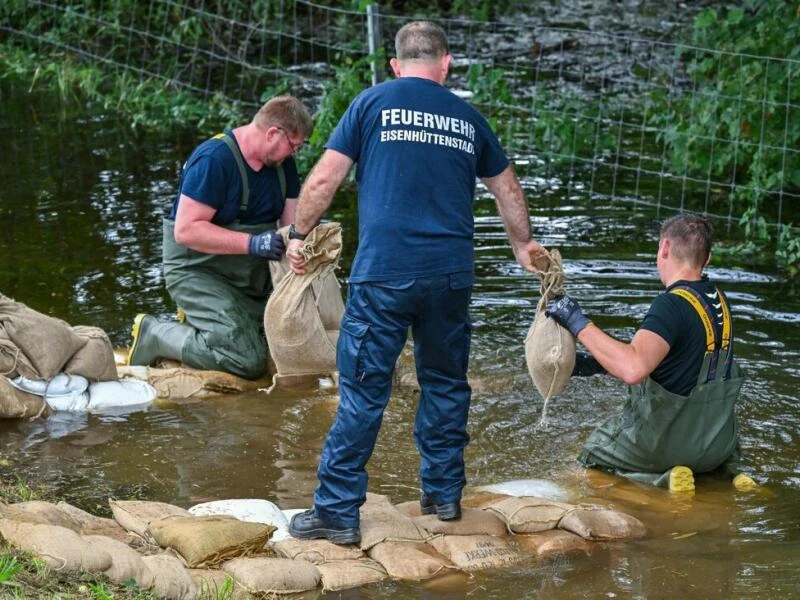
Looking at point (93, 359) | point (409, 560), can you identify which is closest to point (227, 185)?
point (93, 359)

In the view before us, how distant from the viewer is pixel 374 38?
1053 centimetres

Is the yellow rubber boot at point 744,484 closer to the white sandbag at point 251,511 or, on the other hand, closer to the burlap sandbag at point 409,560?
the burlap sandbag at point 409,560

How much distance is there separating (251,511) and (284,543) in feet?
0.93

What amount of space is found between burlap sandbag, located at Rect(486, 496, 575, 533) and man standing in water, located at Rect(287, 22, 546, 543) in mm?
406

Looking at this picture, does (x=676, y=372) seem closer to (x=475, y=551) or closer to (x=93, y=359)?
(x=475, y=551)

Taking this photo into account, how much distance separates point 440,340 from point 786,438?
218cm

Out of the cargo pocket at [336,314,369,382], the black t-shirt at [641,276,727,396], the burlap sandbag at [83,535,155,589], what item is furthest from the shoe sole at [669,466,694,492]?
the burlap sandbag at [83,535,155,589]

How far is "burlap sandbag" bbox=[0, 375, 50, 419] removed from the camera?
6.35m

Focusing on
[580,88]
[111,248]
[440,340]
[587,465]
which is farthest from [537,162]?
[440,340]

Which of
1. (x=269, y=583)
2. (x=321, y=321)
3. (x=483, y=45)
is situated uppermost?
(x=483, y=45)

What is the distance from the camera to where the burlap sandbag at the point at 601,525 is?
5.17 metres

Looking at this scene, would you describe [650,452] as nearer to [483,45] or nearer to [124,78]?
[124,78]

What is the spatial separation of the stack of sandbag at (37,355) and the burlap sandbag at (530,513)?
247cm

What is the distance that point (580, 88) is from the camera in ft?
45.2
